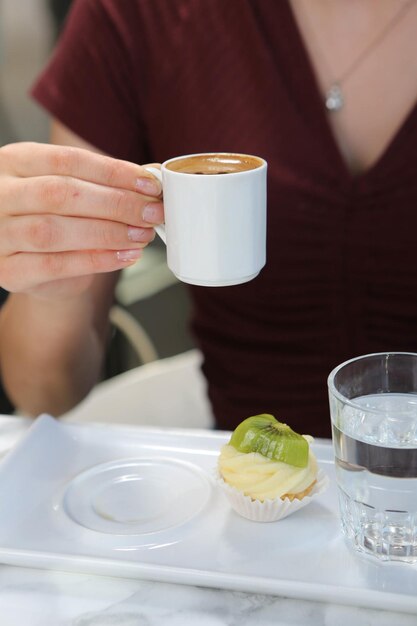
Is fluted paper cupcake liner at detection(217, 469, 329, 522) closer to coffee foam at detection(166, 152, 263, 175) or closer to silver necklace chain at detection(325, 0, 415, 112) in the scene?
coffee foam at detection(166, 152, 263, 175)

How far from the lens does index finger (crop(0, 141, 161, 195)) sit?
31.3 inches

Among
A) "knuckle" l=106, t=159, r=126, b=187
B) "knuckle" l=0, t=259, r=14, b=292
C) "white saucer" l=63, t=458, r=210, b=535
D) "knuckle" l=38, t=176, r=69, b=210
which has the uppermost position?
"knuckle" l=106, t=159, r=126, b=187

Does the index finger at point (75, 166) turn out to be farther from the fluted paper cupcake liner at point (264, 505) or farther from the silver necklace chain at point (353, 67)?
the silver necklace chain at point (353, 67)

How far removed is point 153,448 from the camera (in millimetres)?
885

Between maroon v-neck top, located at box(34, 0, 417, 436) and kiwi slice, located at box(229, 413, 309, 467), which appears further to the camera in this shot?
maroon v-neck top, located at box(34, 0, 417, 436)

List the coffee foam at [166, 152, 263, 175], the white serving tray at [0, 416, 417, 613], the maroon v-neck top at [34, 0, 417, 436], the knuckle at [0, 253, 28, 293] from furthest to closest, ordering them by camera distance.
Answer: the maroon v-neck top at [34, 0, 417, 436]
the knuckle at [0, 253, 28, 293]
the coffee foam at [166, 152, 263, 175]
the white serving tray at [0, 416, 417, 613]

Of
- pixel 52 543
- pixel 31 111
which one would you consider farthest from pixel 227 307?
pixel 31 111

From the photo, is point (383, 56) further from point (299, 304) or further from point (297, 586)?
point (297, 586)

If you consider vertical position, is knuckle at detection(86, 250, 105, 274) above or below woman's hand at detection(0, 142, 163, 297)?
below

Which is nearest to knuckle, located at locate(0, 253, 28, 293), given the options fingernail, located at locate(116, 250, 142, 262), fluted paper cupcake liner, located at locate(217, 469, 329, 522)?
fingernail, located at locate(116, 250, 142, 262)

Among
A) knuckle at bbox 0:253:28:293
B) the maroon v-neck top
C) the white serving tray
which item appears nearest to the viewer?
the white serving tray

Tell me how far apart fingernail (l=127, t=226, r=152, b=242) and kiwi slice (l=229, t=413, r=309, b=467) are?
8.4 inches

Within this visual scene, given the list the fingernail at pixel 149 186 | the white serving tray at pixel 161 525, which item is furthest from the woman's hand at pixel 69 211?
the white serving tray at pixel 161 525

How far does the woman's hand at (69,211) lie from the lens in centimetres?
80
